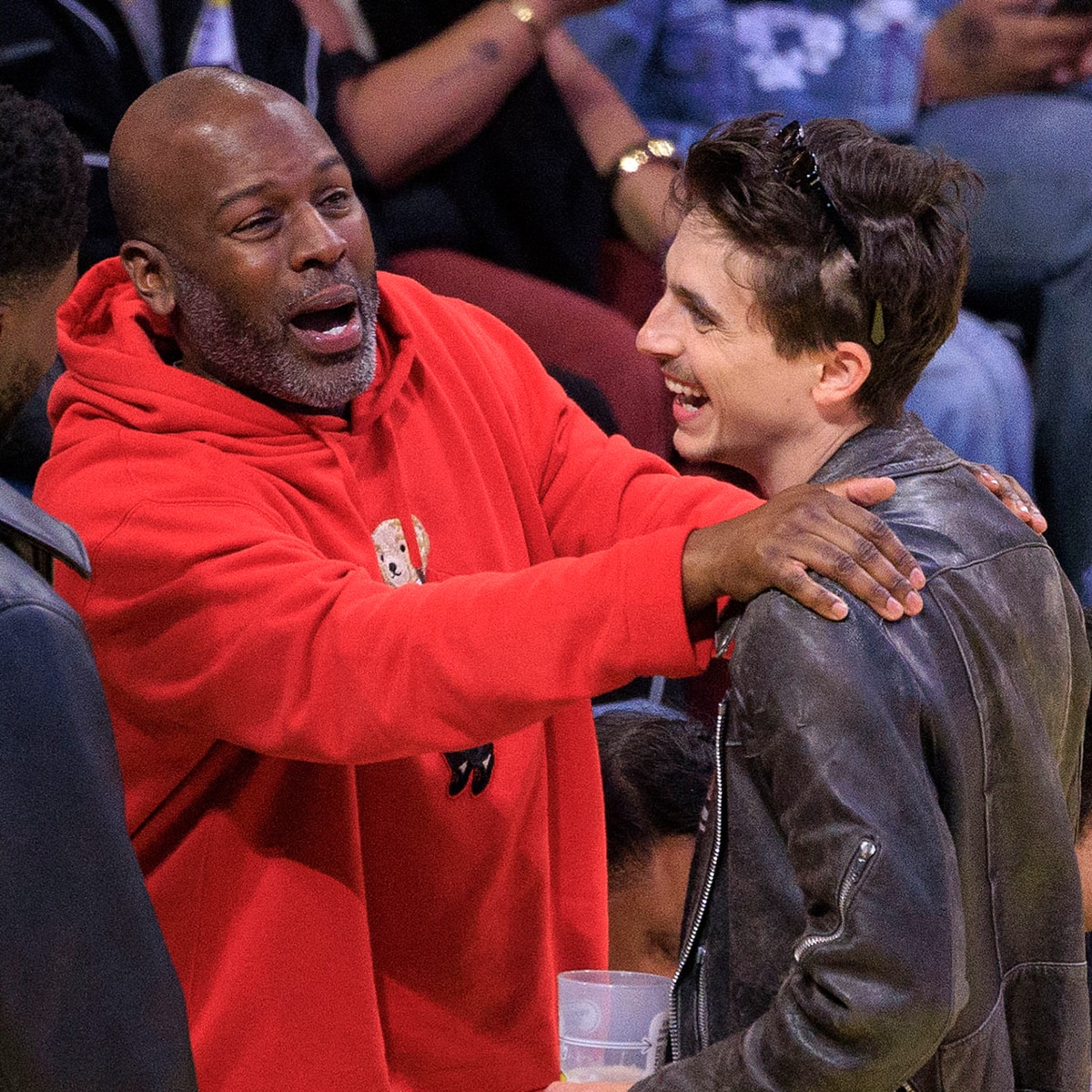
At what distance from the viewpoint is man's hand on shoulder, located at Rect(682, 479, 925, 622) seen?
1318 mm

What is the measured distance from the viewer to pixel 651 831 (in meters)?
2.61

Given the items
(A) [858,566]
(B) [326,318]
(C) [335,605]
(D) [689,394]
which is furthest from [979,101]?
(A) [858,566]

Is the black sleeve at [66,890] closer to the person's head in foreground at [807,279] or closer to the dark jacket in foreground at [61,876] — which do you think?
the dark jacket in foreground at [61,876]

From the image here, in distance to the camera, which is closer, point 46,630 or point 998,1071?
point 46,630

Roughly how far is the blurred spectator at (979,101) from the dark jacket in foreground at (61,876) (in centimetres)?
284

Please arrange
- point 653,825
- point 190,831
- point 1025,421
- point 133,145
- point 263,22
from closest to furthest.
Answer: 1. point 190,831
2. point 133,145
3. point 653,825
4. point 263,22
5. point 1025,421

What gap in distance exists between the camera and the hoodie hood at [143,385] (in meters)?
1.80

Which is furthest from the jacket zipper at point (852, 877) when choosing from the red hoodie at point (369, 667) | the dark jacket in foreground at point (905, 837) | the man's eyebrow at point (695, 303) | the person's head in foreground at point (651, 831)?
the person's head in foreground at point (651, 831)

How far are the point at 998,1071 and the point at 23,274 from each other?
1125mm

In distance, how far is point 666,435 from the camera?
3.25 m

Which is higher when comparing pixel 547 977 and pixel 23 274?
pixel 23 274

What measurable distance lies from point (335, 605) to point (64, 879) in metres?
0.51

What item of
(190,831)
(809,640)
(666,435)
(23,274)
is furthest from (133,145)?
(666,435)

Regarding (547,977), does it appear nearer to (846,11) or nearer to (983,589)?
(983,589)
